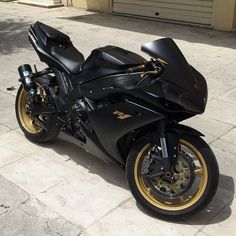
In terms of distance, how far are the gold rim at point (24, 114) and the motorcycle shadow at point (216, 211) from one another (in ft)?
5.14

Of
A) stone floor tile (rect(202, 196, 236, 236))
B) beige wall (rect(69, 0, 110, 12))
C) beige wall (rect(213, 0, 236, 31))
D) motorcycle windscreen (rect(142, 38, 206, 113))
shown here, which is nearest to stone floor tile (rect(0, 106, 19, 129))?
motorcycle windscreen (rect(142, 38, 206, 113))

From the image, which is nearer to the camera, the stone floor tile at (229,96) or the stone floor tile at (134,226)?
the stone floor tile at (134,226)

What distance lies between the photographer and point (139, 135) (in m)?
3.30

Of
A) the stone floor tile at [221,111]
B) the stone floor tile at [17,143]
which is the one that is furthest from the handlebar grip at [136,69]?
the stone floor tile at [221,111]

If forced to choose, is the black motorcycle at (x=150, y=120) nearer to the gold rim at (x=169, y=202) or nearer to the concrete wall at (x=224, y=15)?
the gold rim at (x=169, y=202)

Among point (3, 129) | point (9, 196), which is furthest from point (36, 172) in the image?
point (3, 129)

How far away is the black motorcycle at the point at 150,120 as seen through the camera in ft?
9.85

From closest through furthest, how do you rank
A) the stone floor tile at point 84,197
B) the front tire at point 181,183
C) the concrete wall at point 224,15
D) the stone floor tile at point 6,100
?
1. the front tire at point 181,183
2. the stone floor tile at point 84,197
3. the stone floor tile at point 6,100
4. the concrete wall at point 224,15

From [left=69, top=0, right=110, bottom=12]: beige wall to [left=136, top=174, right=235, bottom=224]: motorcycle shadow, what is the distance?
26.9 ft

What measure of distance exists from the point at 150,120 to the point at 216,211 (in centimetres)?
90

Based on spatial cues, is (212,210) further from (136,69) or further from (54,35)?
(54,35)

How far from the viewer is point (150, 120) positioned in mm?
3059

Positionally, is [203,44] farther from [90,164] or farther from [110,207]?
[110,207]

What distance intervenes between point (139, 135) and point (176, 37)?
18.2 feet
